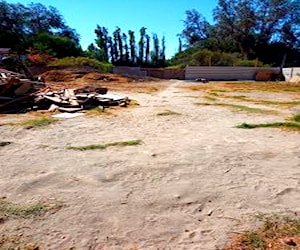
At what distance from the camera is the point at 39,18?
41719 mm

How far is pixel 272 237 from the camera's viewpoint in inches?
126

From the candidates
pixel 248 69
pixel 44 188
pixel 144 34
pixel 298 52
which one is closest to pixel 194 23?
pixel 144 34

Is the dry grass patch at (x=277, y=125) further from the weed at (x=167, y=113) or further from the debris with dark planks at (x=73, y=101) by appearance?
the debris with dark planks at (x=73, y=101)

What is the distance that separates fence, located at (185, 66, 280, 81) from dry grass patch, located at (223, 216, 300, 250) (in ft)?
84.4

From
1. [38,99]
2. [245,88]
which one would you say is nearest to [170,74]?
[245,88]

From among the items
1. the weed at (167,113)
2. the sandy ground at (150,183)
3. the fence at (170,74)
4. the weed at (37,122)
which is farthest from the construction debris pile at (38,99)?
the fence at (170,74)

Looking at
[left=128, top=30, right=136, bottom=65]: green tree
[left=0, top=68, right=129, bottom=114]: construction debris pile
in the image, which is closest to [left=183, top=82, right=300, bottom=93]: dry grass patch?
[left=0, top=68, right=129, bottom=114]: construction debris pile

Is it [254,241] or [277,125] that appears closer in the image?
[254,241]

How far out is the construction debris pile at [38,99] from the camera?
36.2 ft

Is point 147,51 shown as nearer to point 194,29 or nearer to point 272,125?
point 194,29

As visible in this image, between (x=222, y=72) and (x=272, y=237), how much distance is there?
27219 mm

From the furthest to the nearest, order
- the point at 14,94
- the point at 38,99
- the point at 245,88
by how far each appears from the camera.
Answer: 1. the point at 245,88
2. the point at 38,99
3. the point at 14,94

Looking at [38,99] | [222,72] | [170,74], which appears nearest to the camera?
[38,99]

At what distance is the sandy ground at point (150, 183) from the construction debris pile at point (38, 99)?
3.08m
